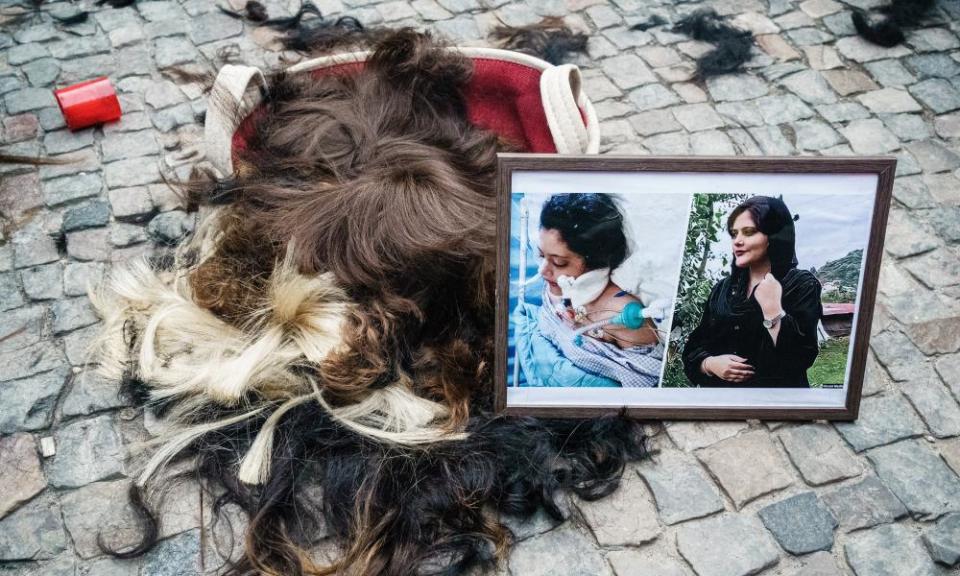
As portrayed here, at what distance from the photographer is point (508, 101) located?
10.6 ft

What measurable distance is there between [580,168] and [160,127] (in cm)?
217

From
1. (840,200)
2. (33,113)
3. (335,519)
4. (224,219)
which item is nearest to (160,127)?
(33,113)

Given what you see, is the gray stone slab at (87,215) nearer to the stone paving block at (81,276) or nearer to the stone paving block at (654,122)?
the stone paving block at (81,276)

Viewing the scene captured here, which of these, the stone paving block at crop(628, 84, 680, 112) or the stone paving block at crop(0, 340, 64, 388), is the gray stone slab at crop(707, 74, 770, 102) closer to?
the stone paving block at crop(628, 84, 680, 112)

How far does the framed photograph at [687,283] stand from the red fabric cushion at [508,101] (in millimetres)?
1047

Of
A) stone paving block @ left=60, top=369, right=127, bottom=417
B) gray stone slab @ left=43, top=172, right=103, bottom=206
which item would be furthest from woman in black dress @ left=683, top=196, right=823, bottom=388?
gray stone slab @ left=43, top=172, right=103, bottom=206

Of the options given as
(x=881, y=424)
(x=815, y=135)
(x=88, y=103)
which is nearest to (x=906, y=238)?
(x=815, y=135)

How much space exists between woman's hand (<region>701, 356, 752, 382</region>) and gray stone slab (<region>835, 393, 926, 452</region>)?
1.19 ft

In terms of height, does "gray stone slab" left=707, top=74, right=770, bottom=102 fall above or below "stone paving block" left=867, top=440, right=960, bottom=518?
above

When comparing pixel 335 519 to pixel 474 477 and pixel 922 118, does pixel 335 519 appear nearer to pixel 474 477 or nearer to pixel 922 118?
pixel 474 477

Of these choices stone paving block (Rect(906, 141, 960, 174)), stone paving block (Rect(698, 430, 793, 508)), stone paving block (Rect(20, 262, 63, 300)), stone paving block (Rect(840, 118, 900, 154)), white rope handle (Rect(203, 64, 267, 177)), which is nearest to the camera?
stone paving block (Rect(698, 430, 793, 508))

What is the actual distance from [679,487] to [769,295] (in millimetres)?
545

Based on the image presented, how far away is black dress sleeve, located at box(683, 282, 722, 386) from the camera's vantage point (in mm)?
2111

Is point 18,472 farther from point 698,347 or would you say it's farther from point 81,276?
point 698,347
